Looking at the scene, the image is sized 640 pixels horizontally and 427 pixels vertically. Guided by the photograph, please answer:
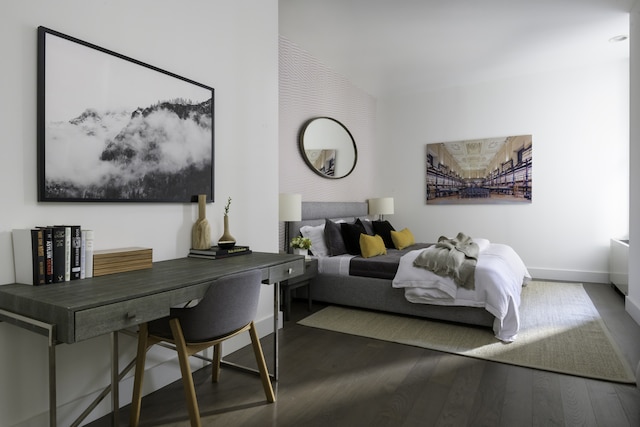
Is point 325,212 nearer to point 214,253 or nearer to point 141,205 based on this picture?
point 214,253

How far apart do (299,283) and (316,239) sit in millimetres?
635

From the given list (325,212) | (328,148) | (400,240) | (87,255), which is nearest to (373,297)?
(400,240)

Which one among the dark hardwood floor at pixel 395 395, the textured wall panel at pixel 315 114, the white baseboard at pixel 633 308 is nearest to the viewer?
the dark hardwood floor at pixel 395 395

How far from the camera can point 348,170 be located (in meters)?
5.58

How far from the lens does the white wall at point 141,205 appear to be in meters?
1.61

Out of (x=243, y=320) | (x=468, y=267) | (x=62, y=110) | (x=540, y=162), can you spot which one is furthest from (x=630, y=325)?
(x=62, y=110)

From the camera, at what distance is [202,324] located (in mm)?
1697

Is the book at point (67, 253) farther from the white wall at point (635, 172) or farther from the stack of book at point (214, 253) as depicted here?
the white wall at point (635, 172)

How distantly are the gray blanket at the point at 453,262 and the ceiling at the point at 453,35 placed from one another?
Result: 7.33 feet

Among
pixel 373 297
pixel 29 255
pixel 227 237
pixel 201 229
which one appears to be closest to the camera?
pixel 29 255

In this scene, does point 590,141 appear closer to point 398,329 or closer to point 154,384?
point 398,329

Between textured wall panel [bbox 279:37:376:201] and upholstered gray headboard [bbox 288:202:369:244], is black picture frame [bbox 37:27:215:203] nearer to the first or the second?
upholstered gray headboard [bbox 288:202:369:244]

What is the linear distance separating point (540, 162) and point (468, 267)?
308 cm

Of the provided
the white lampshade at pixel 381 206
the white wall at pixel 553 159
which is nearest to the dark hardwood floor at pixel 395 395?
the white wall at pixel 553 159
